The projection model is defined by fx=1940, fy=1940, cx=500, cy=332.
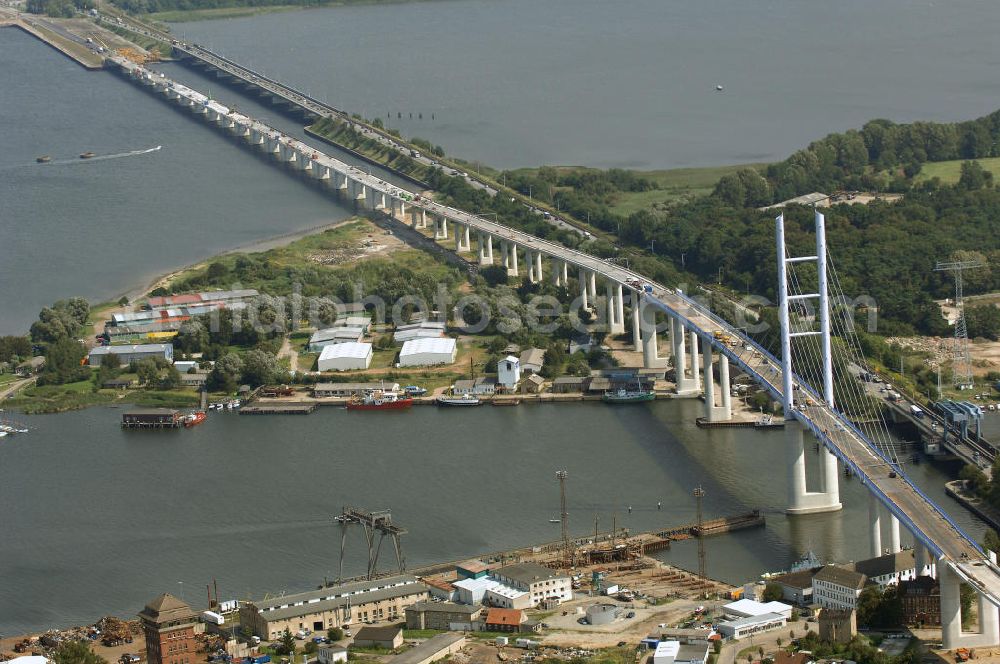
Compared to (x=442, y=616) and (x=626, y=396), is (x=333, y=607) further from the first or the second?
(x=626, y=396)

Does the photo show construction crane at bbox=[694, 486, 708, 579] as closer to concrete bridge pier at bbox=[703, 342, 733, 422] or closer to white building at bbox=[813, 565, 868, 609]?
white building at bbox=[813, 565, 868, 609]

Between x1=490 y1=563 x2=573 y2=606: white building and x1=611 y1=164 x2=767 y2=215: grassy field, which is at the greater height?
x1=611 y1=164 x2=767 y2=215: grassy field

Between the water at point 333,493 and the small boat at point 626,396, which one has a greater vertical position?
the small boat at point 626,396

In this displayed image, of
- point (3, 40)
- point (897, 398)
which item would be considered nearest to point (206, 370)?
point (897, 398)

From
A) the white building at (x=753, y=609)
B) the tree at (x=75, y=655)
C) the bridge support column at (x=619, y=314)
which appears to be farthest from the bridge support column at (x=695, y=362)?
the tree at (x=75, y=655)

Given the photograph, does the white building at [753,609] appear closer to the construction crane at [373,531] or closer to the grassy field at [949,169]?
the construction crane at [373,531]

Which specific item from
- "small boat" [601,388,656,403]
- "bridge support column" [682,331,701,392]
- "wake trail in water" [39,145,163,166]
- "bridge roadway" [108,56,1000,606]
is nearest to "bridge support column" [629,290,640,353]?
"bridge roadway" [108,56,1000,606]
